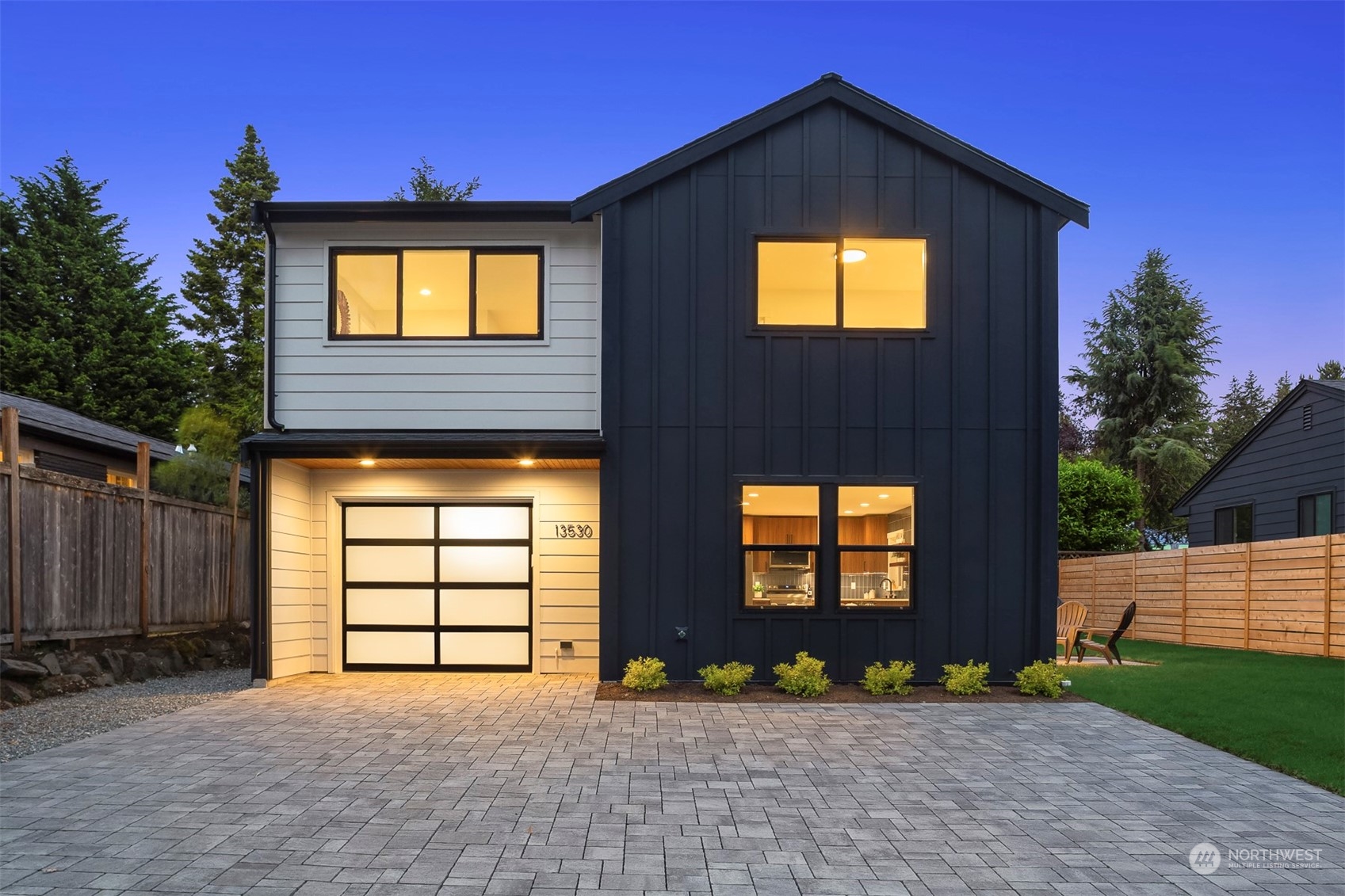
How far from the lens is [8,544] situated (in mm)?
8180

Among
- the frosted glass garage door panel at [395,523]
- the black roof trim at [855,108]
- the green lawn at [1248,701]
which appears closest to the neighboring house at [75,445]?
the frosted glass garage door panel at [395,523]

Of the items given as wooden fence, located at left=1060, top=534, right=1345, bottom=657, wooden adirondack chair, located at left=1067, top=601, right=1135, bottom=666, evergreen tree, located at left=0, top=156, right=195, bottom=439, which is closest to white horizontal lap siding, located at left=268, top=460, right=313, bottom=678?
wooden adirondack chair, located at left=1067, top=601, right=1135, bottom=666

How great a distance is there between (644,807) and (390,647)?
6.51 metres

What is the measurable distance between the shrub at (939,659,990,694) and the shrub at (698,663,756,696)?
7.10ft

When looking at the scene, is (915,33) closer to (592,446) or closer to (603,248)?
(603,248)

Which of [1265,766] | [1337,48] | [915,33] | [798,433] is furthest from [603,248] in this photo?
[1337,48]

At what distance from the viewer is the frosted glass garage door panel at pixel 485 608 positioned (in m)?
10.4

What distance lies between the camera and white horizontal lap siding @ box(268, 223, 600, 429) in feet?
32.7

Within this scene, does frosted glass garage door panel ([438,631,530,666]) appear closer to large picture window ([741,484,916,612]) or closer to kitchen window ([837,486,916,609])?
large picture window ([741,484,916,612])

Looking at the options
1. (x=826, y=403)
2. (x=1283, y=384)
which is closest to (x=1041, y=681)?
(x=826, y=403)

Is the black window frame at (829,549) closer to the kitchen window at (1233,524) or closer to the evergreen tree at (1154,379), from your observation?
the kitchen window at (1233,524)

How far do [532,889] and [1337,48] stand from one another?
24288 millimetres

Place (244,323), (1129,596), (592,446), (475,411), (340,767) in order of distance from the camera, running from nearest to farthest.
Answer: (340,767) → (592,446) → (475,411) → (1129,596) → (244,323)

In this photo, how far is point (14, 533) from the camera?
26.9ft
